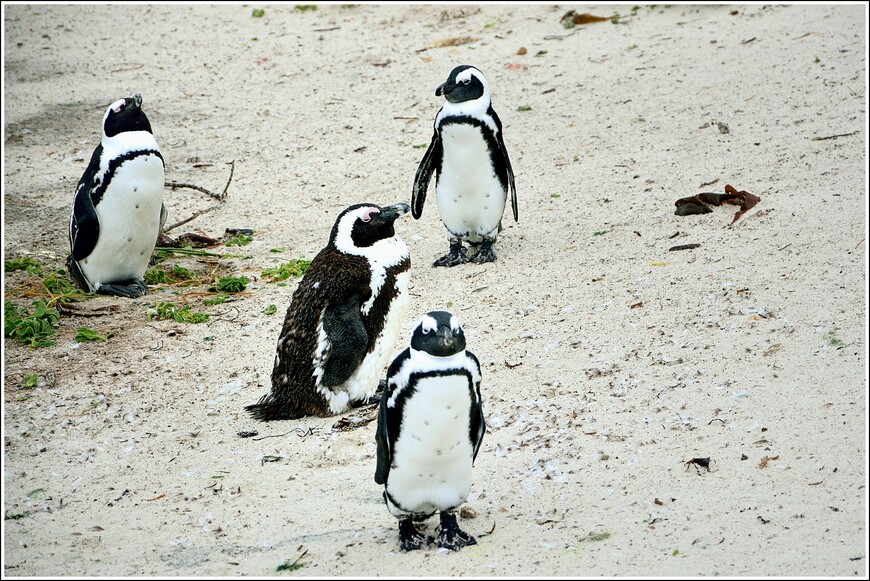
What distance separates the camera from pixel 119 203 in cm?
637

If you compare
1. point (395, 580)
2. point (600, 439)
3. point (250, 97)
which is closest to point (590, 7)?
point (250, 97)

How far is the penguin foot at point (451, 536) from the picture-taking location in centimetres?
358

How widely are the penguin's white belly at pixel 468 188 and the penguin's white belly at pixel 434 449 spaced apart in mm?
3064

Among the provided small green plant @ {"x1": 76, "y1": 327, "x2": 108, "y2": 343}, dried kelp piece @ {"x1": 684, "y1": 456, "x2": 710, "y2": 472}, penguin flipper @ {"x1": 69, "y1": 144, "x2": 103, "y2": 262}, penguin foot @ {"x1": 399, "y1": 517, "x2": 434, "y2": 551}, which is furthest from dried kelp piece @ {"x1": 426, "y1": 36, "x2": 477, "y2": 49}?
penguin foot @ {"x1": 399, "y1": 517, "x2": 434, "y2": 551}

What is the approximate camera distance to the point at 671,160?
24.2ft

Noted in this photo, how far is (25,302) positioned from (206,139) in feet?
10.4

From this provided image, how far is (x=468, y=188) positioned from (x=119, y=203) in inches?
82.8

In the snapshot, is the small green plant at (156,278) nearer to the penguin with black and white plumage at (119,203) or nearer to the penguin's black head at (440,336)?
the penguin with black and white plumage at (119,203)

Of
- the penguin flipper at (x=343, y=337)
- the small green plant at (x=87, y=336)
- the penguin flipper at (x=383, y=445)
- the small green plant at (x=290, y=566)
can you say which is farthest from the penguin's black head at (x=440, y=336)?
the small green plant at (x=87, y=336)

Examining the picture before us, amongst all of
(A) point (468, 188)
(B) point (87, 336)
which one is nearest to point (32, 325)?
(B) point (87, 336)

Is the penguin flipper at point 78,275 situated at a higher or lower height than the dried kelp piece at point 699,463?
higher

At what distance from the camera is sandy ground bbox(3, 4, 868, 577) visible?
146 inches

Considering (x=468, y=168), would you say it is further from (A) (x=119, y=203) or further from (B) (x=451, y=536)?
(B) (x=451, y=536)

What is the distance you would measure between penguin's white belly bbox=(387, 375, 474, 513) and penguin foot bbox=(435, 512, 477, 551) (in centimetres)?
6
